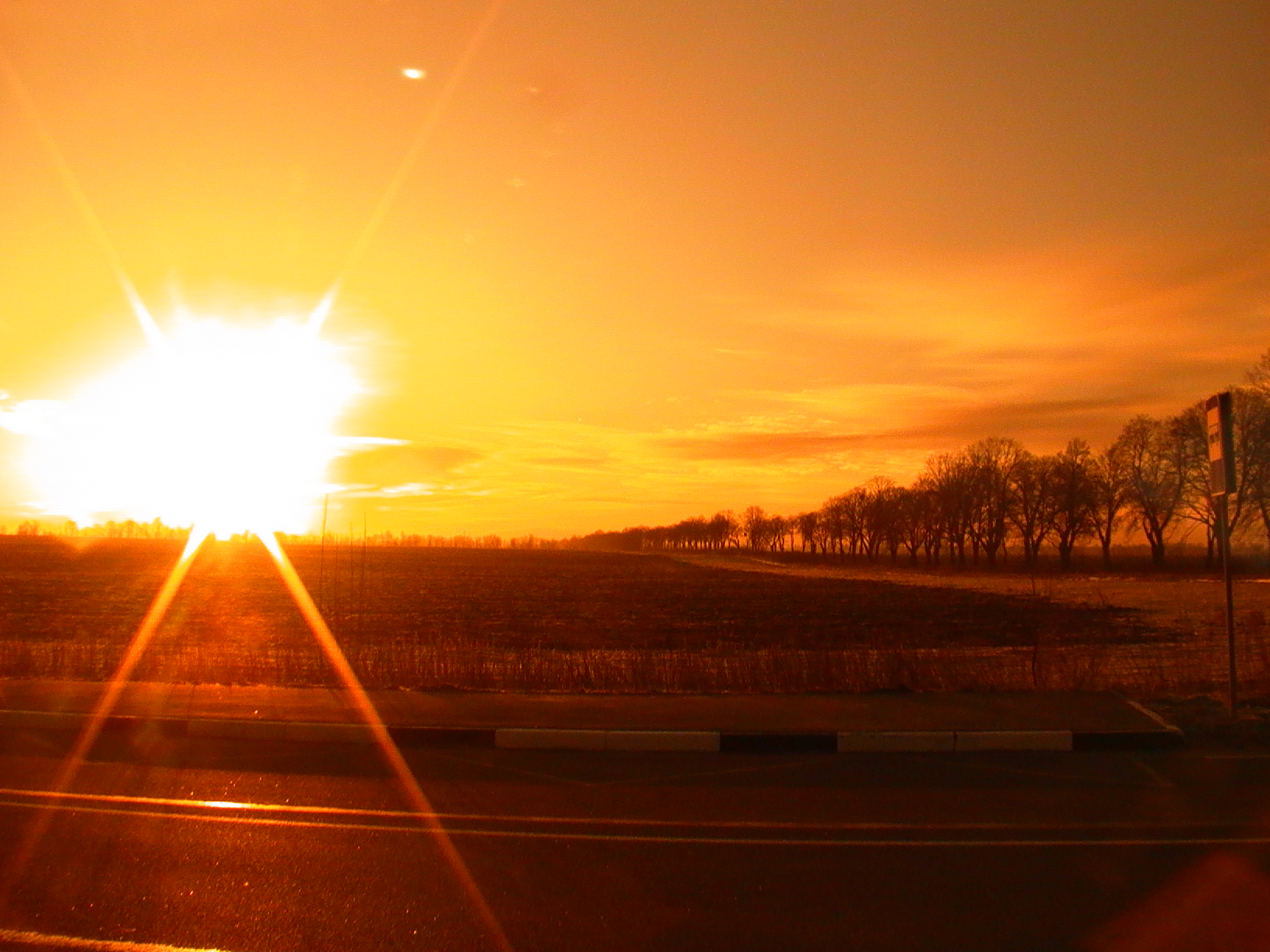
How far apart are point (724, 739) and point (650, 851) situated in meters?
3.24

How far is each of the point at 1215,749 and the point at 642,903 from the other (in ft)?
20.5

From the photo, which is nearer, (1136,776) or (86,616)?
(1136,776)

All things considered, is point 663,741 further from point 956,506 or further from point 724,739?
point 956,506

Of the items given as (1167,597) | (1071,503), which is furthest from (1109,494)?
(1167,597)

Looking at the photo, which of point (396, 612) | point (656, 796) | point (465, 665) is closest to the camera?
point (656, 796)

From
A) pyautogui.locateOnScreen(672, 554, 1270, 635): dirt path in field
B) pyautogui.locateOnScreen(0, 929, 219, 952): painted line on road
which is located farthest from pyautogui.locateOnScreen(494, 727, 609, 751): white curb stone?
pyautogui.locateOnScreen(672, 554, 1270, 635): dirt path in field

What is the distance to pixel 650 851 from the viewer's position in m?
6.26

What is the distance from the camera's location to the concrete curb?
30.3 feet

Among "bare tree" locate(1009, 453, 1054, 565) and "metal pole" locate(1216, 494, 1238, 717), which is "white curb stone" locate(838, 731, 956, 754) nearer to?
"metal pole" locate(1216, 494, 1238, 717)

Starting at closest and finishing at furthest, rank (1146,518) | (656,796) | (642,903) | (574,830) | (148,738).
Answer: (642,903)
(574,830)
(656,796)
(148,738)
(1146,518)

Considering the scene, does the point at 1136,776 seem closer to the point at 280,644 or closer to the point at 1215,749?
the point at 1215,749

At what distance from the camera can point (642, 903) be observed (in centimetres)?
533

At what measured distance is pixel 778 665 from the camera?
1354 centimetres

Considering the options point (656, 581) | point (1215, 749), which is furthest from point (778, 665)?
point (656, 581)
